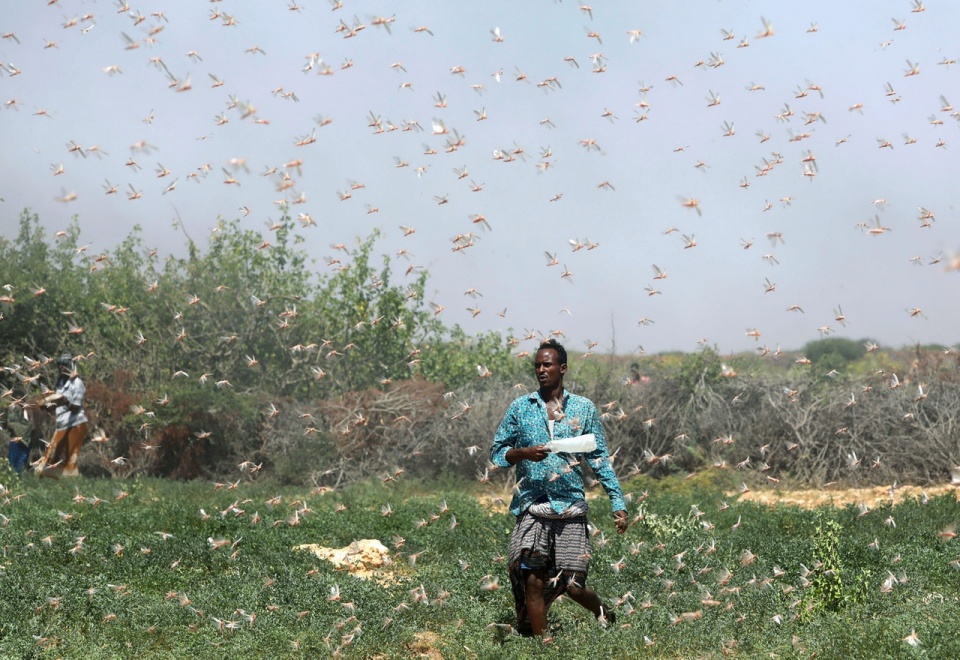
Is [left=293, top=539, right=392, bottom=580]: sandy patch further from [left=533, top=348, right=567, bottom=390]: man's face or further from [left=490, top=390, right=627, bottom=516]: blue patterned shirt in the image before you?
[left=533, top=348, right=567, bottom=390]: man's face

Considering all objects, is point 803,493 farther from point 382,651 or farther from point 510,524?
point 382,651

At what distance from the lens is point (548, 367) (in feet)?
22.9

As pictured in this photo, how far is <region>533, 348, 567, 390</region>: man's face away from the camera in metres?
6.98

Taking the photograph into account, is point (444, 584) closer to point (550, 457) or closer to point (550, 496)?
point (550, 496)

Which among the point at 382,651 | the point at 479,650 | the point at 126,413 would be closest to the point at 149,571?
the point at 382,651

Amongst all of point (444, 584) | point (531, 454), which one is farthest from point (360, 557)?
point (531, 454)

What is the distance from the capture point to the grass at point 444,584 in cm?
700

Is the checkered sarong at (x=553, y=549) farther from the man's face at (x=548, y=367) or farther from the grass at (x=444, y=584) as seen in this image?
the man's face at (x=548, y=367)

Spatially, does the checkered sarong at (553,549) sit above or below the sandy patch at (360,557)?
above

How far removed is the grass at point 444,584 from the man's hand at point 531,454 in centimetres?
110

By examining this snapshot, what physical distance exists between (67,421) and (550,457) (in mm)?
12146

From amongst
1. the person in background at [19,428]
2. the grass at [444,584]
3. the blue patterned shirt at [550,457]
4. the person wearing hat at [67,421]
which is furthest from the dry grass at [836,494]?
the person in background at [19,428]

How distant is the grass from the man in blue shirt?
327 mm

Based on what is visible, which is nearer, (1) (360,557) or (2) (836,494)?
(1) (360,557)
